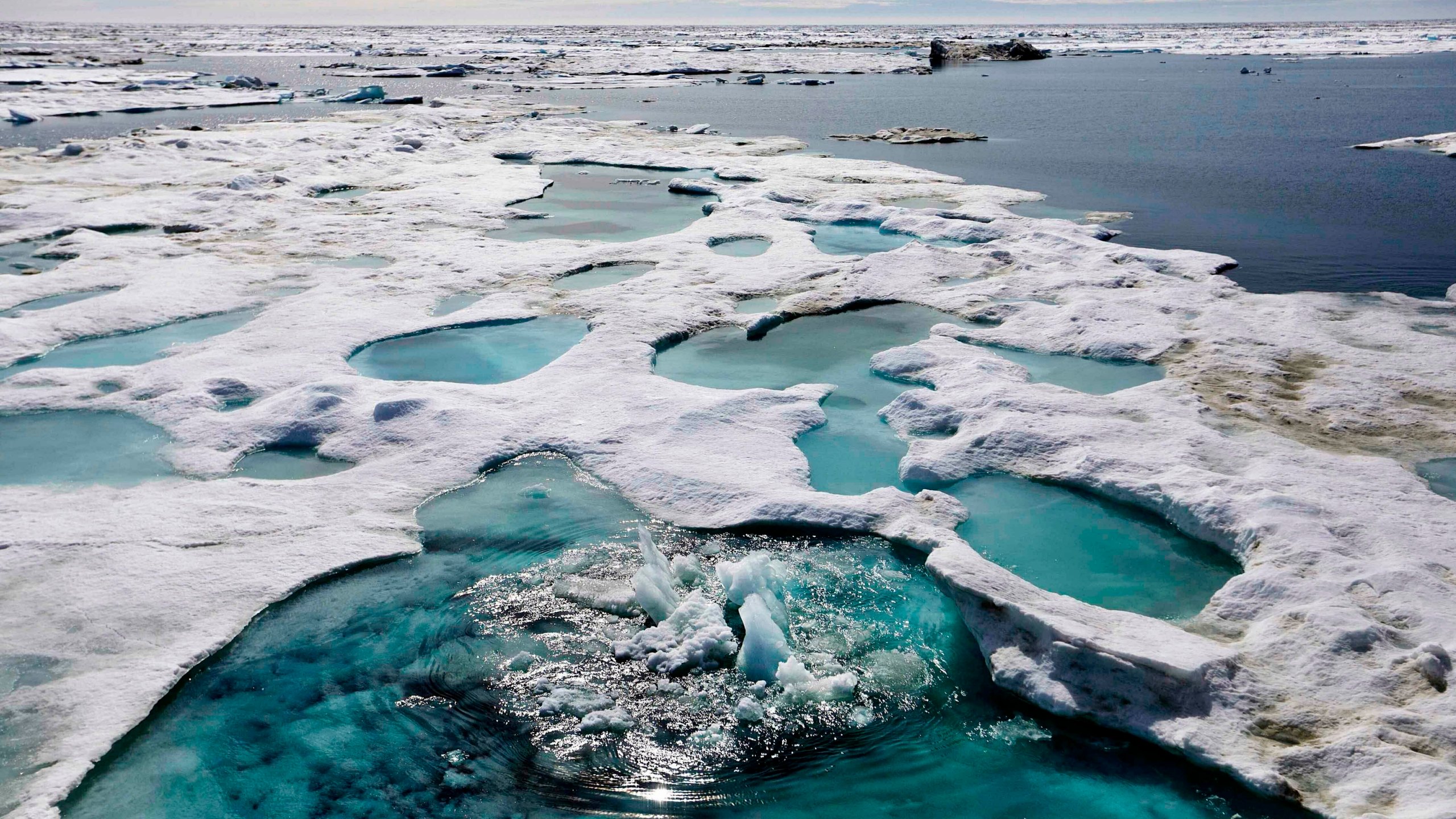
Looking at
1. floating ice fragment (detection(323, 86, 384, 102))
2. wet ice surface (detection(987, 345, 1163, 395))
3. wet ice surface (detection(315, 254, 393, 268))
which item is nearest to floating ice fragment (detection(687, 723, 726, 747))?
wet ice surface (detection(987, 345, 1163, 395))

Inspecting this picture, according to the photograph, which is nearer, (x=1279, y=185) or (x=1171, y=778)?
(x=1171, y=778)

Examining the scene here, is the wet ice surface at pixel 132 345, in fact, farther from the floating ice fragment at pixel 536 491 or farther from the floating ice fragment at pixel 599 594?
the floating ice fragment at pixel 599 594

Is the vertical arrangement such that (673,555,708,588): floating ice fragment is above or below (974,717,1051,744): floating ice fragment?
above

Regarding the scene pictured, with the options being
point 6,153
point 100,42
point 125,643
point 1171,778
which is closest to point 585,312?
point 125,643

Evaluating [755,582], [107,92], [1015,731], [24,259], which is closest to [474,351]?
[755,582]

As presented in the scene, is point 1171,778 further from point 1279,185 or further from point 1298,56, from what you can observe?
point 1298,56

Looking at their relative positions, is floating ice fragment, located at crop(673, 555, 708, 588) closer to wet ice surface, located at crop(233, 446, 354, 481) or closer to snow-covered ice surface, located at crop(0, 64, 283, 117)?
wet ice surface, located at crop(233, 446, 354, 481)
